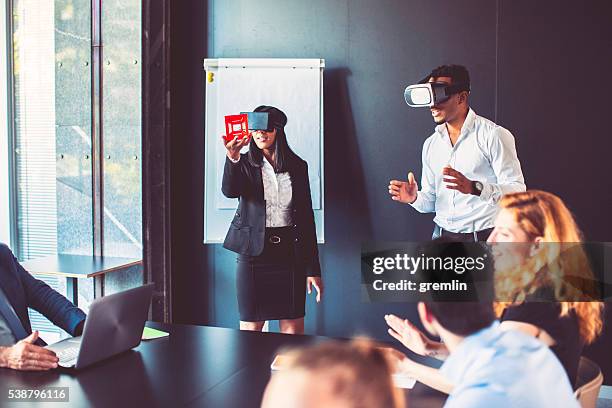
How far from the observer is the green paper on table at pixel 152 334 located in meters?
2.85

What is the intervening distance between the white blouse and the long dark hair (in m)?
0.03

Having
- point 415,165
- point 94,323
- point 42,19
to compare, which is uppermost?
point 42,19

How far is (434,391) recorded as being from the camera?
223cm

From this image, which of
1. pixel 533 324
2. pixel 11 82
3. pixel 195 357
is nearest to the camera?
pixel 533 324

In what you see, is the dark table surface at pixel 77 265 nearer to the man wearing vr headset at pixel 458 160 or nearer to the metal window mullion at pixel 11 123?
the metal window mullion at pixel 11 123

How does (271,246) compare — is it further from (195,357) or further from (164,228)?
(195,357)

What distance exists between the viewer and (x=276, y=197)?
14.1 ft

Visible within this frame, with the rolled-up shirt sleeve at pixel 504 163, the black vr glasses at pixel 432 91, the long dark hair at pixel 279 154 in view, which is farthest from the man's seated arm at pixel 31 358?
the black vr glasses at pixel 432 91

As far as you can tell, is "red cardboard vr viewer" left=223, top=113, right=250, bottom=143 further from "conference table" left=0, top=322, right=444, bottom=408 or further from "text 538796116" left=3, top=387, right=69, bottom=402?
"text 538796116" left=3, top=387, right=69, bottom=402

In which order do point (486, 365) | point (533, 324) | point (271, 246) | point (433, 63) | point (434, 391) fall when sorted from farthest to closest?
point (433, 63), point (271, 246), point (434, 391), point (533, 324), point (486, 365)

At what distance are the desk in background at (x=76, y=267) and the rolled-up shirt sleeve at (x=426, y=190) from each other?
75.6 inches

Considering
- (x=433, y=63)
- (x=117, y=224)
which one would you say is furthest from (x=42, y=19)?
(x=433, y=63)

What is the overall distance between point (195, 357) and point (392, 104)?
8.59 feet

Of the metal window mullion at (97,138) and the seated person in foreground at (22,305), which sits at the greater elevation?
the metal window mullion at (97,138)
